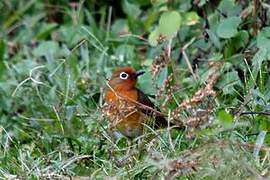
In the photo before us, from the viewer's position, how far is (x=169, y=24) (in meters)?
7.04

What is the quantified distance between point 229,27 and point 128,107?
136 centimetres

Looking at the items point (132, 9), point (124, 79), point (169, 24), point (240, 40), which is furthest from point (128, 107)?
point (132, 9)

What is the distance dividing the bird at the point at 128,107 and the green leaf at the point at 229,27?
1.82 ft

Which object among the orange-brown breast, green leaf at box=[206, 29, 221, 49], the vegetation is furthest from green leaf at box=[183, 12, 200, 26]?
the orange-brown breast

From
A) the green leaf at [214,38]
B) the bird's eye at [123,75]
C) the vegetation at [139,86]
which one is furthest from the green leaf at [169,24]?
the bird's eye at [123,75]

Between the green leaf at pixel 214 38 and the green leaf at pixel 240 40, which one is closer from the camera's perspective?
the green leaf at pixel 240 40

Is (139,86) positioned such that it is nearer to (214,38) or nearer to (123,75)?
(123,75)

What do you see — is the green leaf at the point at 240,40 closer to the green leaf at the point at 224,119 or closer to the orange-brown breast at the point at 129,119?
the orange-brown breast at the point at 129,119

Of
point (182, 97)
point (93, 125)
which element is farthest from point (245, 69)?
point (93, 125)

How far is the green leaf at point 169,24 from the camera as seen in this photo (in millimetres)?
6970

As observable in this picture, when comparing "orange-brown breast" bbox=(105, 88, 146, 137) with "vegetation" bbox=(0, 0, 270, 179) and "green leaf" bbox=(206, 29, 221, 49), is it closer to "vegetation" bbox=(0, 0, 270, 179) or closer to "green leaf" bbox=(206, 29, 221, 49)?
"vegetation" bbox=(0, 0, 270, 179)

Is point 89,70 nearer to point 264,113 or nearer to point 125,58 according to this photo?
point 125,58

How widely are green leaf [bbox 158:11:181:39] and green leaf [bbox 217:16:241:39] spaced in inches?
13.4

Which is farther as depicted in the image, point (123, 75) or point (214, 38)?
point (214, 38)
